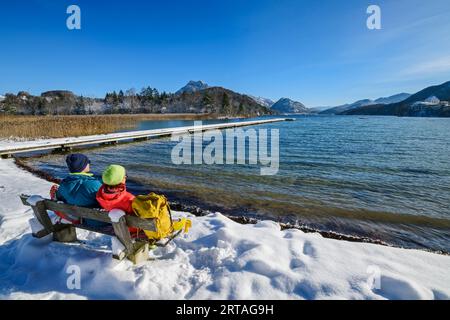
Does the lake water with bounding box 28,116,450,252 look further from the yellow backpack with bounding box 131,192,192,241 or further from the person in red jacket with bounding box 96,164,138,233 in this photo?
the person in red jacket with bounding box 96,164,138,233

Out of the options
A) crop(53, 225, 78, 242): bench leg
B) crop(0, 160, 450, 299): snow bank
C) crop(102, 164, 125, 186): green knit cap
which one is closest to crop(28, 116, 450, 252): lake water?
crop(0, 160, 450, 299): snow bank

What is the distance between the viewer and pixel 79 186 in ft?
12.1

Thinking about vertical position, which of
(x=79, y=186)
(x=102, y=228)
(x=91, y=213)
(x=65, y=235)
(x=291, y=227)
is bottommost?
(x=291, y=227)

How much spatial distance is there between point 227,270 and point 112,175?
195 centimetres

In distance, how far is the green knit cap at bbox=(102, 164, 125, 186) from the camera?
3.27 m

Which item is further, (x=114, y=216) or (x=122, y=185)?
(x=122, y=185)

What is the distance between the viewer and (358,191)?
9.36m

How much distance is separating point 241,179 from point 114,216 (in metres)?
8.00

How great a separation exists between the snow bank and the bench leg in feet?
0.33

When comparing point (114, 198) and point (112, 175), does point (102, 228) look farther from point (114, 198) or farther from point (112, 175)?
point (112, 175)

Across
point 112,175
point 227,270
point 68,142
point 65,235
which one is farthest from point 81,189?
point 68,142
